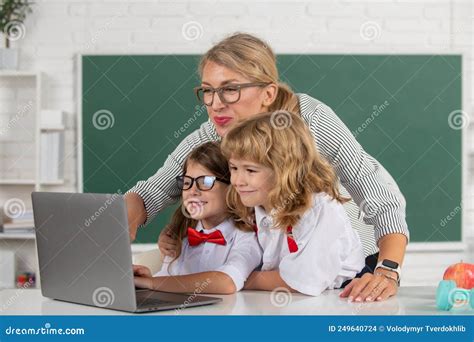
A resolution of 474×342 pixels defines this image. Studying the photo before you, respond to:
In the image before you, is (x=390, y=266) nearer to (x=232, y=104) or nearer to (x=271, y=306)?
(x=271, y=306)

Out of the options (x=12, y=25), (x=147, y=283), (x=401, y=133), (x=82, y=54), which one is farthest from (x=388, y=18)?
(x=147, y=283)

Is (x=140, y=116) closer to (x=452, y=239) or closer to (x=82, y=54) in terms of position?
(x=82, y=54)

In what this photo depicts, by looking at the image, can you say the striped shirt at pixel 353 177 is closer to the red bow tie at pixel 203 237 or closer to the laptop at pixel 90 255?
the red bow tie at pixel 203 237

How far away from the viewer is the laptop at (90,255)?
4.84 feet

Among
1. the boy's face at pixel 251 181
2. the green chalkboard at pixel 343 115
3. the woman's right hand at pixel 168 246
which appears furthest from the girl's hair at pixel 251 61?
the green chalkboard at pixel 343 115

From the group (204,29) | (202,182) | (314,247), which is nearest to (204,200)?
(202,182)

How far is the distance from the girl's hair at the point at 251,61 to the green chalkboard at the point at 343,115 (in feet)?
6.11

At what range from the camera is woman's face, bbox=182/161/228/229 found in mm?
2068

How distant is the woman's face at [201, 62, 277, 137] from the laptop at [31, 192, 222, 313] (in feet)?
2.13

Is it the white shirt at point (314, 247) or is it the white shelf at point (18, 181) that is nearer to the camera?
the white shirt at point (314, 247)

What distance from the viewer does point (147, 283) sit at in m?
1.75

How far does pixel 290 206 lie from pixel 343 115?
235cm

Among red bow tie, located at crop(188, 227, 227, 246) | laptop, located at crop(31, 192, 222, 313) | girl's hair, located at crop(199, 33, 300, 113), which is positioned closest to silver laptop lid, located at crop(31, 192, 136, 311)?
laptop, located at crop(31, 192, 222, 313)
